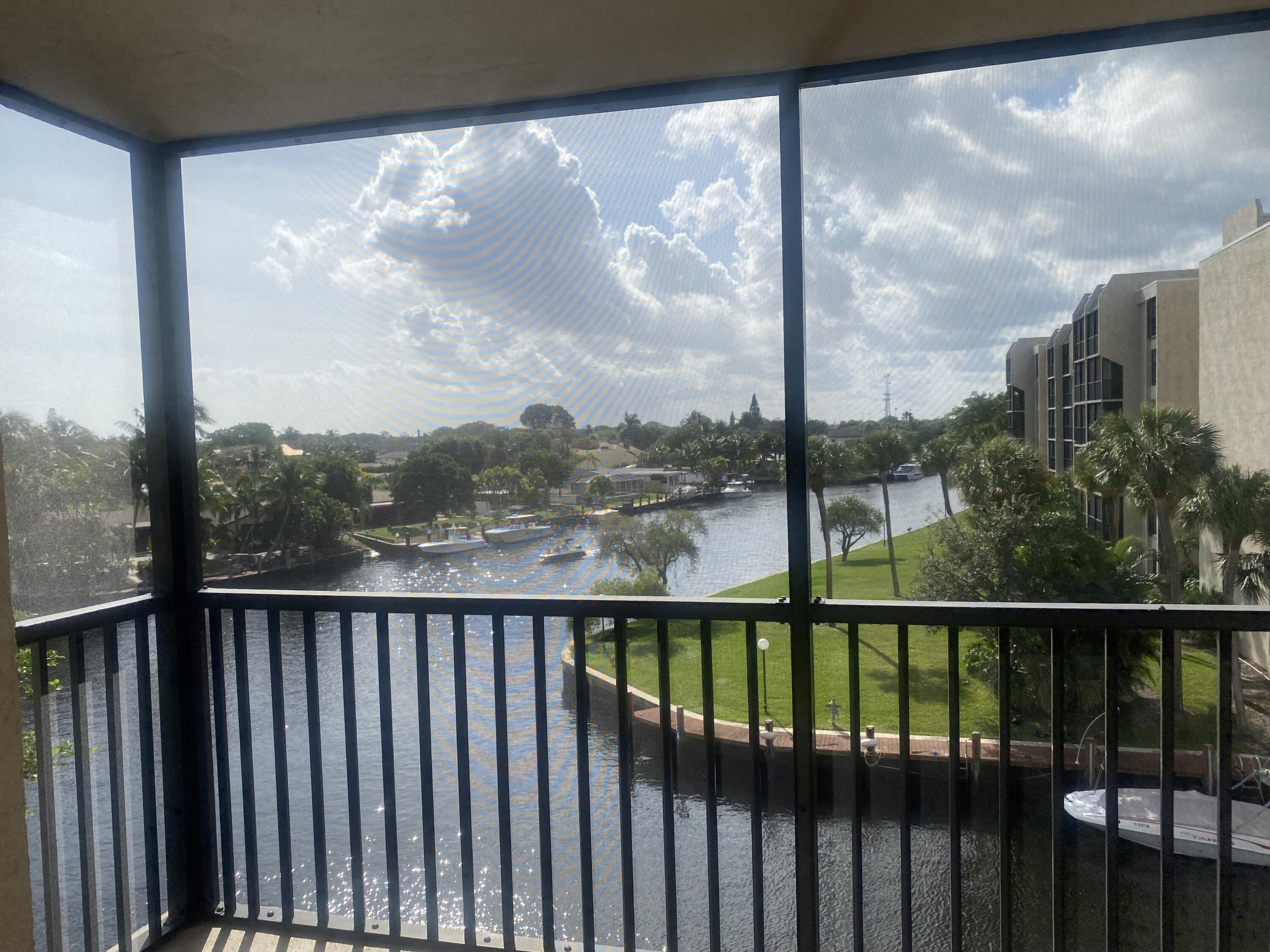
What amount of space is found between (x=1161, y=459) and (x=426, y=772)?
2.06 m

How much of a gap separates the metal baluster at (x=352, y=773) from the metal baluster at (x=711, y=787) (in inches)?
36.3

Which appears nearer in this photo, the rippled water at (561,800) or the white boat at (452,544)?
the rippled water at (561,800)

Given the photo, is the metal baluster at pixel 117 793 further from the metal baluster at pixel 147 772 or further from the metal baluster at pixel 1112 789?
the metal baluster at pixel 1112 789

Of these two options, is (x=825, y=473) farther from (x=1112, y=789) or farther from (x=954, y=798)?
(x=1112, y=789)

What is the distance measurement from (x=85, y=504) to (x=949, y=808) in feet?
7.49

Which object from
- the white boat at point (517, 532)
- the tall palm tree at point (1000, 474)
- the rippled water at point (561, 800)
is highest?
the tall palm tree at point (1000, 474)

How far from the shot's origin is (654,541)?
2.15 m

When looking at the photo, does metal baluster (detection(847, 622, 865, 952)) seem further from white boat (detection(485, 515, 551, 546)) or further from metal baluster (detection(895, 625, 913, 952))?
white boat (detection(485, 515, 551, 546))

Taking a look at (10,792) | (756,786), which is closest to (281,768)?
(756,786)

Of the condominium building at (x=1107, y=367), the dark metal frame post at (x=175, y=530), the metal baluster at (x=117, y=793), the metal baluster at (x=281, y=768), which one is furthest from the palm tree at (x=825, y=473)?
the metal baluster at (x=117, y=793)

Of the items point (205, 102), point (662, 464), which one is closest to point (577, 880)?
point (662, 464)

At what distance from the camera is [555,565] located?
2.16m

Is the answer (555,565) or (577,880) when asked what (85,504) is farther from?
(577,880)

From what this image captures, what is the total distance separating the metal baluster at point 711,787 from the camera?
1.92 meters
